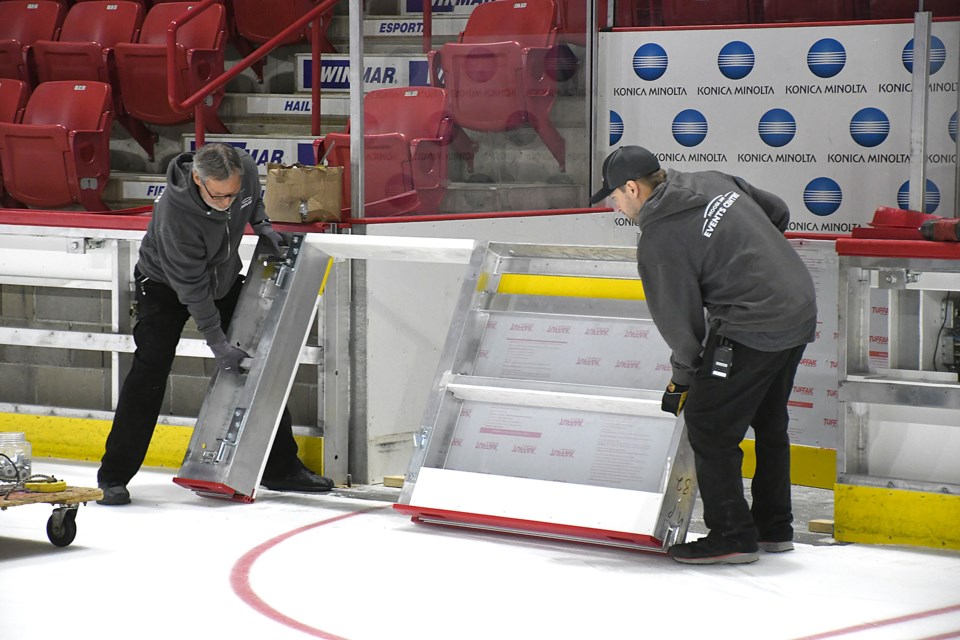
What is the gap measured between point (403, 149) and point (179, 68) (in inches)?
131

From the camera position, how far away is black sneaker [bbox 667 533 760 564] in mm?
4375

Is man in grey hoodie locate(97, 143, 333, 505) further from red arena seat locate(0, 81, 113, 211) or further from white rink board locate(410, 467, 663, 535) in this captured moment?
red arena seat locate(0, 81, 113, 211)

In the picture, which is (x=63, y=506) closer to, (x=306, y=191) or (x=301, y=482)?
(x=301, y=482)

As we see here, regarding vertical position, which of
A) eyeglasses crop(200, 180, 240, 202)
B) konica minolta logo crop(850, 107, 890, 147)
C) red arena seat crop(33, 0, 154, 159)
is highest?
red arena seat crop(33, 0, 154, 159)

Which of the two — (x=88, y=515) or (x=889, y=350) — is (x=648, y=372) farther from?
(x=88, y=515)

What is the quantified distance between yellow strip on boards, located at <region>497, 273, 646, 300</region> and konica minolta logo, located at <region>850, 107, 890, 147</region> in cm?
180

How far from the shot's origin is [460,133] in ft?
20.4

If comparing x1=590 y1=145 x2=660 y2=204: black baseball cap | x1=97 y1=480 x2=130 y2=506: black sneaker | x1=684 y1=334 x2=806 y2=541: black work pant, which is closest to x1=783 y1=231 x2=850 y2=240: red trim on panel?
x1=684 y1=334 x2=806 y2=541: black work pant

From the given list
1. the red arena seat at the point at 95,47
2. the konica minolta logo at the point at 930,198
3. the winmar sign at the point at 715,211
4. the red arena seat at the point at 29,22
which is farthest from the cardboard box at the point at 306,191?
the red arena seat at the point at 29,22

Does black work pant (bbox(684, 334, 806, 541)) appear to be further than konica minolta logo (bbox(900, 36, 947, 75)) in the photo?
No

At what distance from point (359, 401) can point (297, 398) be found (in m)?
0.32

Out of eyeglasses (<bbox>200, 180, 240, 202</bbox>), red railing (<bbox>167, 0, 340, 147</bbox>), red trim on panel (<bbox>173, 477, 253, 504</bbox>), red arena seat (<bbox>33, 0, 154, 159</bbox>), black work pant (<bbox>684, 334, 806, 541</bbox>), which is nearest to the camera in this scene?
black work pant (<bbox>684, 334, 806, 541</bbox>)

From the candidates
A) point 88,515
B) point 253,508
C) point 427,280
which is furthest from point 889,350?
point 88,515

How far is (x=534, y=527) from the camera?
466 centimetres
